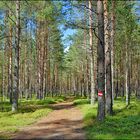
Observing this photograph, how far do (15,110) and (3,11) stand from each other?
50.8 ft

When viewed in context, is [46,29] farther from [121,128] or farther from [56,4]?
[121,128]

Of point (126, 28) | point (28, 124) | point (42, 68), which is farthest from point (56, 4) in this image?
point (42, 68)

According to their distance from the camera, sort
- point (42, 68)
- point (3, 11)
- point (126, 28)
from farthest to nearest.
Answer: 1. point (42, 68)
2. point (3, 11)
3. point (126, 28)

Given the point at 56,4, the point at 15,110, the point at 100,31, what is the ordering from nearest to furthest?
the point at 100,31
the point at 56,4
the point at 15,110

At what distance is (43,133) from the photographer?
14.4m

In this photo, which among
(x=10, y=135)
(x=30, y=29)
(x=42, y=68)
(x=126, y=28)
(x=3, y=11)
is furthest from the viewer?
(x=30, y=29)

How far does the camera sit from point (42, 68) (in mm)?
46625

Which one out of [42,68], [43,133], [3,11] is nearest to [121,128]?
[43,133]

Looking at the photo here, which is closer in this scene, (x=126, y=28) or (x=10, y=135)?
→ (x=10, y=135)

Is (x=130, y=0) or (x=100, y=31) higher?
(x=130, y=0)

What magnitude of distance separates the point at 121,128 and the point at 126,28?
18.2 meters

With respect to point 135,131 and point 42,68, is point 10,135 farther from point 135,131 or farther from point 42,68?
point 42,68

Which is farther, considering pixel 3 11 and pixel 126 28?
pixel 3 11

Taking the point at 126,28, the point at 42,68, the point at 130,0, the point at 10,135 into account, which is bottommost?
the point at 10,135
